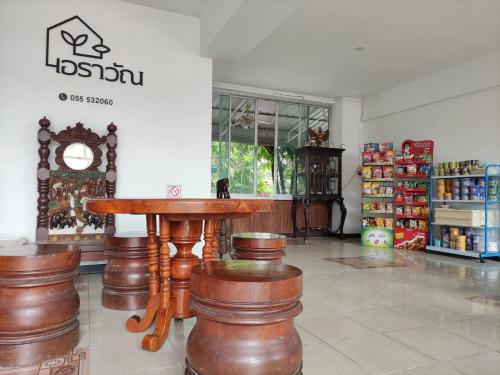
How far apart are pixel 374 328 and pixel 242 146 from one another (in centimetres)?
577

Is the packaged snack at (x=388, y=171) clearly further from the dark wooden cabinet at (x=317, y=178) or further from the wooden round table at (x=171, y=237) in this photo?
the wooden round table at (x=171, y=237)

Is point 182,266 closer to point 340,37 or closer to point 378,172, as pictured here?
point 340,37

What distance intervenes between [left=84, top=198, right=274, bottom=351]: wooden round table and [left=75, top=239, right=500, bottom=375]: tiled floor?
0.42ft

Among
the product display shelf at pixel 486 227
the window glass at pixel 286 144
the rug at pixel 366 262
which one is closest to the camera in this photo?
the rug at pixel 366 262

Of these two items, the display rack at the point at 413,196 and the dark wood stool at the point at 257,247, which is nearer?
the dark wood stool at the point at 257,247

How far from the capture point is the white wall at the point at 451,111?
18.6 feet

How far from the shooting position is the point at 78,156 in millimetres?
3863

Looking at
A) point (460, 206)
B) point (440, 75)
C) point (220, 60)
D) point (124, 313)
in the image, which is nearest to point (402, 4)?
point (220, 60)

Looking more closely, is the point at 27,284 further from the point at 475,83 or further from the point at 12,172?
the point at 475,83

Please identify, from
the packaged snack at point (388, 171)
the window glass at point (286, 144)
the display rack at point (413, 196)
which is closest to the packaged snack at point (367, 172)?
the packaged snack at point (388, 171)

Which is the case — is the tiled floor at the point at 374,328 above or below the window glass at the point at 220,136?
below

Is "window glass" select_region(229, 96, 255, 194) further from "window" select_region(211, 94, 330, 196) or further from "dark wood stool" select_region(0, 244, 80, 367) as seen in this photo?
"dark wood stool" select_region(0, 244, 80, 367)

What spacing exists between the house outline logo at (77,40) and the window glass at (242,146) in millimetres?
3750

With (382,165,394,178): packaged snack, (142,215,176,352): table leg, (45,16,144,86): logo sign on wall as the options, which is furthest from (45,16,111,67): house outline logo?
(382,165,394,178): packaged snack
